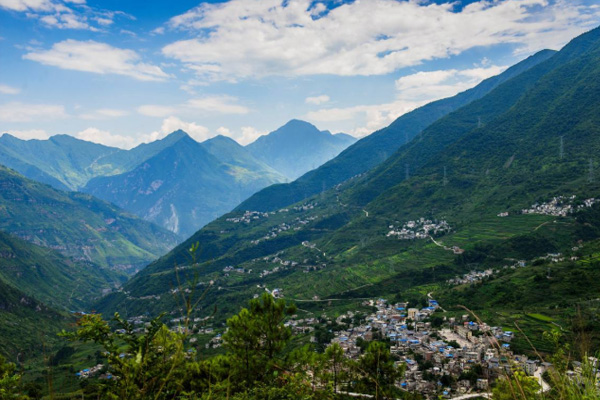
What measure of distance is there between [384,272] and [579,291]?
58030 millimetres

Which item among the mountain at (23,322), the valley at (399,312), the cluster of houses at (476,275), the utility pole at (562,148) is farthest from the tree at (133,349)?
the utility pole at (562,148)

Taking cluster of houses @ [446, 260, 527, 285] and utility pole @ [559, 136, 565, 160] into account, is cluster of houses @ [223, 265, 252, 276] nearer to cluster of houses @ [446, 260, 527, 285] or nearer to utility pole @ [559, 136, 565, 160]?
cluster of houses @ [446, 260, 527, 285]

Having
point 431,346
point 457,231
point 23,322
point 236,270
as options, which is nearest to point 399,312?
point 431,346

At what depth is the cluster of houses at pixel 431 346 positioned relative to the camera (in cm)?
4262

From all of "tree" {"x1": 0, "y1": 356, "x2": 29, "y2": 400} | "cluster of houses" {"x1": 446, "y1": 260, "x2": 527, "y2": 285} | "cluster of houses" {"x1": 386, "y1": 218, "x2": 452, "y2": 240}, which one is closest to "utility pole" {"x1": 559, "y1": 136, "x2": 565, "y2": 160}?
"cluster of houses" {"x1": 386, "y1": 218, "x2": 452, "y2": 240}

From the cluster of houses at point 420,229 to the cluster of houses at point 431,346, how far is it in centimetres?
6180

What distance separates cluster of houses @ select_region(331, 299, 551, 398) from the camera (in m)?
42.6

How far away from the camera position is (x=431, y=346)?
58.5 m

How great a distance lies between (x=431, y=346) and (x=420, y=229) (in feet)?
339

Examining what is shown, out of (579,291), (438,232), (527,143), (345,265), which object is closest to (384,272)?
(345,265)

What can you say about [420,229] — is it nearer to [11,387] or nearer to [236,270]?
[236,270]

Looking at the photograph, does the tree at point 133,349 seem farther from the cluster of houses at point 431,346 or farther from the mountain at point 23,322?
the mountain at point 23,322

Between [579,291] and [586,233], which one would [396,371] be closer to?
[579,291]

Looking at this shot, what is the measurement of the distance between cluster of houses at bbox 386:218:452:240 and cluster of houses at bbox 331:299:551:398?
2433 inches
